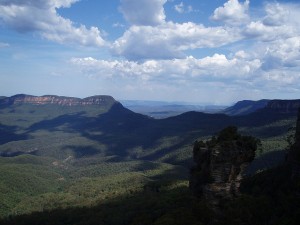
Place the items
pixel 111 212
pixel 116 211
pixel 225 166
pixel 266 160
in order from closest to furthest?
pixel 225 166 < pixel 116 211 < pixel 111 212 < pixel 266 160

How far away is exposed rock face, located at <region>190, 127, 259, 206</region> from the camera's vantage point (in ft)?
165

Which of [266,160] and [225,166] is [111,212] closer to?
[225,166]

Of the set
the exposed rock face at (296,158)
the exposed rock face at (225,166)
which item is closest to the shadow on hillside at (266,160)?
the exposed rock face at (296,158)

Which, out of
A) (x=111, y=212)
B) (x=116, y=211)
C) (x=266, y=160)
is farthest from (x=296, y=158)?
(x=266, y=160)

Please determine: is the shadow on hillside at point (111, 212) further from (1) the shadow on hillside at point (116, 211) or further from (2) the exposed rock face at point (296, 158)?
(2) the exposed rock face at point (296, 158)

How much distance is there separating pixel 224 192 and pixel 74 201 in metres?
105

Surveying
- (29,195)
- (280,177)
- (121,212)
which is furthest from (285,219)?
(29,195)

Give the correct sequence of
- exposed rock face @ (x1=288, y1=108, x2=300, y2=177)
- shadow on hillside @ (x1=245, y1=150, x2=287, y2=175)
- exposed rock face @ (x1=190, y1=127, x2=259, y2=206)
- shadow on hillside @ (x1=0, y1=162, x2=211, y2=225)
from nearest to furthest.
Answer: exposed rock face @ (x1=190, y1=127, x2=259, y2=206), exposed rock face @ (x1=288, y1=108, x2=300, y2=177), shadow on hillside @ (x1=0, y1=162, x2=211, y2=225), shadow on hillside @ (x1=245, y1=150, x2=287, y2=175)

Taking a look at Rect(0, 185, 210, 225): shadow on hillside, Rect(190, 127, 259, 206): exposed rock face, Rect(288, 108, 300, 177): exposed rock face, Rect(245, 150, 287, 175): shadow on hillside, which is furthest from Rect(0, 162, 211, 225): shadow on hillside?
Rect(245, 150, 287, 175): shadow on hillside

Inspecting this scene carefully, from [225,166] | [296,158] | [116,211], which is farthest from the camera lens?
[116,211]

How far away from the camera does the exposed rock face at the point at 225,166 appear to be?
5028cm

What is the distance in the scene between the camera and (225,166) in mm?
50312

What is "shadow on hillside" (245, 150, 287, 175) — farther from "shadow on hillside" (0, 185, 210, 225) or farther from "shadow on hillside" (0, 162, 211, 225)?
"shadow on hillside" (0, 185, 210, 225)

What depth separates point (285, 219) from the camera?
4231 cm
